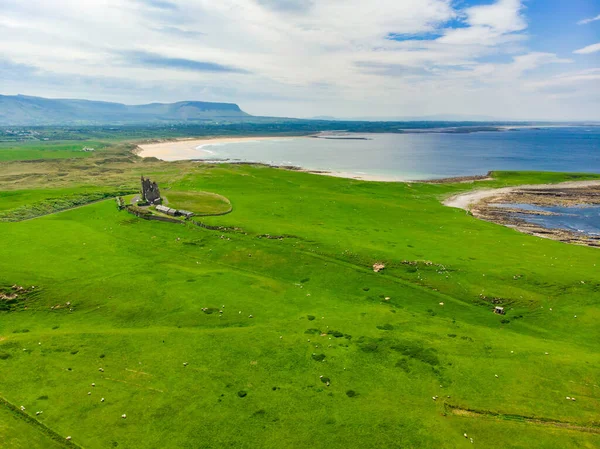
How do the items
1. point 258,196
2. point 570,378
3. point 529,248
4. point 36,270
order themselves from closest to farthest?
point 570,378 < point 36,270 < point 529,248 < point 258,196

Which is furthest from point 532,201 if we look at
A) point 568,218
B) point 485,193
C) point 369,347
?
point 369,347

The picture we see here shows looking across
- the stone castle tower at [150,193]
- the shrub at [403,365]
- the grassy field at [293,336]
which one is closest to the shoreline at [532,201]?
the grassy field at [293,336]

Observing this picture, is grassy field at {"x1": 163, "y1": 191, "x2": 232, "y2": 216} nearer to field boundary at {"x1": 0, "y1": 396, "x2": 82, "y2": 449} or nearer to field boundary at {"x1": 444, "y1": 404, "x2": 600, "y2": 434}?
field boundary at {"x1": 0, "y1": 396, "x2": 82, "y2": 449}

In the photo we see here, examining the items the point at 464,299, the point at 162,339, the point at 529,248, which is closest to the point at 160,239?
the point at 162,339

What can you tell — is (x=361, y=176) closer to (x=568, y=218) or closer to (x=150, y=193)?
(x=568, y=218)

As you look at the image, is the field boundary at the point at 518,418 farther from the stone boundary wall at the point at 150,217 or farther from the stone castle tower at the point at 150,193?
the stone castle tower at the point at 150,193

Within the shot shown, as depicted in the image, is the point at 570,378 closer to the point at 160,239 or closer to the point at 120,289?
the point at 120,289

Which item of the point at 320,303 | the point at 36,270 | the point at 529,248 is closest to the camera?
the point at 320,303
